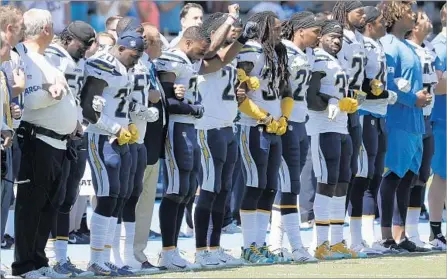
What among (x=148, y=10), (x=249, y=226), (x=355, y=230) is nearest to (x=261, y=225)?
(x=249, y=226)

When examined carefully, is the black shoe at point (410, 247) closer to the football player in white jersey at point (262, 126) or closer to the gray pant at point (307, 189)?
the football player in white jersey at point (262, 126)

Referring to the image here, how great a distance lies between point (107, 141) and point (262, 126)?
159 centimetres

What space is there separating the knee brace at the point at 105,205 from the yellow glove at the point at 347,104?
2.52 meters

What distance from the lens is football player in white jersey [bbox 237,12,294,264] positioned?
11.8 metres

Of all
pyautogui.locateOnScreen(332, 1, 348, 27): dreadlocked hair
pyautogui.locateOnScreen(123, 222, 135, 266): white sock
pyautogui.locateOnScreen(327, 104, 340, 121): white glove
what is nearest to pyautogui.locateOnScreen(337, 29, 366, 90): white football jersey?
pyautogui.locateOnScreen(332, 1, 348, 27): dreadlocked hair

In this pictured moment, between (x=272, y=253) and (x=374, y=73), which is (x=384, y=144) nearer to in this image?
(x=374, y=73)

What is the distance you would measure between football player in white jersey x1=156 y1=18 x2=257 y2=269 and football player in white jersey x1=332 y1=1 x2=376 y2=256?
1531 mm

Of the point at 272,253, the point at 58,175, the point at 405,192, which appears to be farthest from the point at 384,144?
the point at 58,175

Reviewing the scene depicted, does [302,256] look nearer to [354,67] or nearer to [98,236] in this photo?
[354,67]

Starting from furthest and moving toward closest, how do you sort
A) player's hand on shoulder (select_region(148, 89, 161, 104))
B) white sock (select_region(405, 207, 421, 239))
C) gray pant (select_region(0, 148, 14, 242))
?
white sock (select_region(405, 207, 421, 239)) → player's hand on shoulder (select_region(148, 89, 161, 104)) → gray pant (select_region(0, 148, 14, 242))

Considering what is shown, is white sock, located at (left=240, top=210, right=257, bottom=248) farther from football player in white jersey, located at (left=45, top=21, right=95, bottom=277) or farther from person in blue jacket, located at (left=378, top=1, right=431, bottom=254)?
person in blue jacket, located at (left=378, top=1, right=431, bottom=254)

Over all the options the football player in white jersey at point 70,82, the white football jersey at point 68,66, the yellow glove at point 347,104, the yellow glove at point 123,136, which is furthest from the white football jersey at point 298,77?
the white football jersey at point 68,66

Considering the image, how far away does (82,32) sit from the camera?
1095 centimetres

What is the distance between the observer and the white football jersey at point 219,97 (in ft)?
38.0
